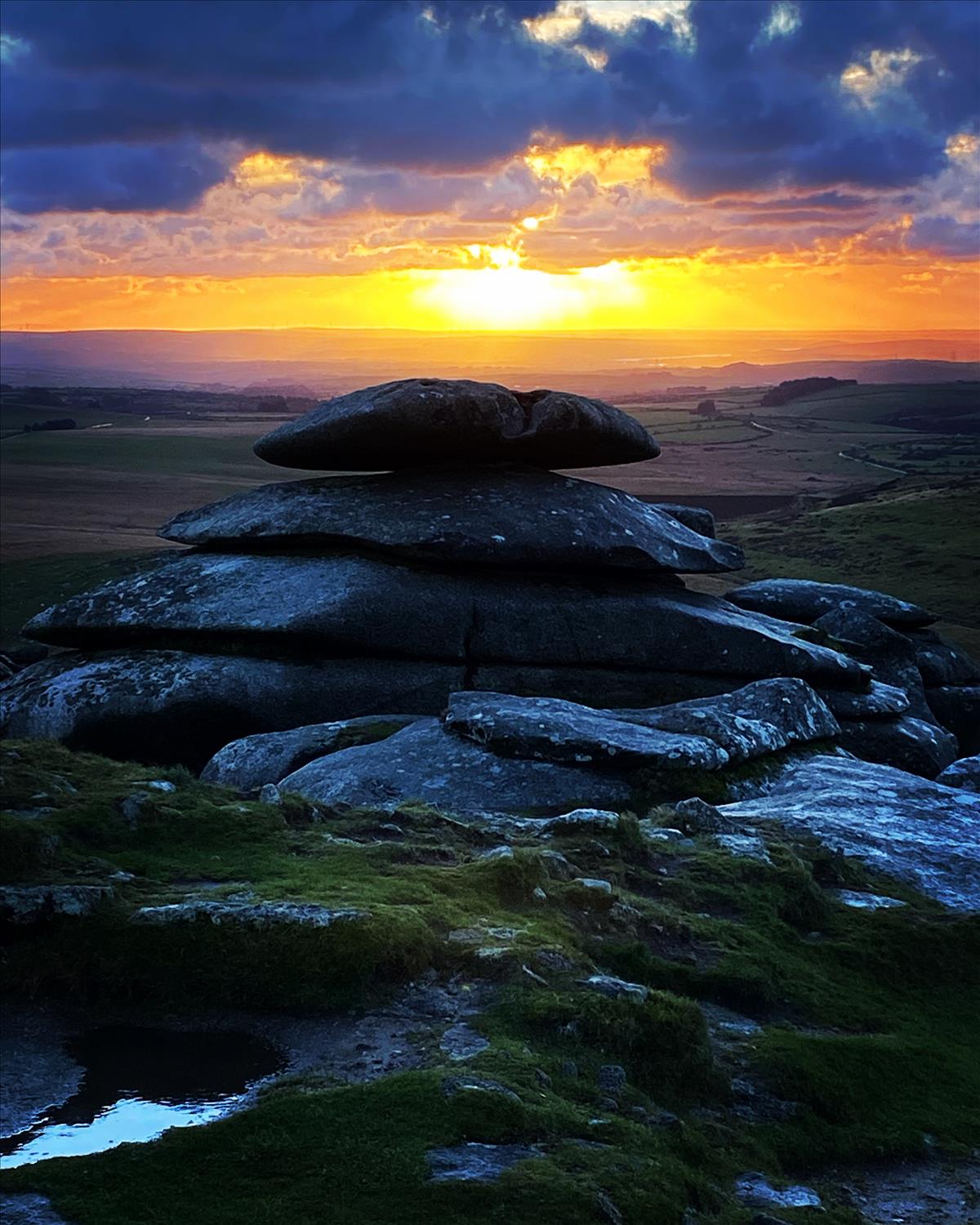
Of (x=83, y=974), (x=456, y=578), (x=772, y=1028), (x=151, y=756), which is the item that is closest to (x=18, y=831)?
(x=83, y=974)

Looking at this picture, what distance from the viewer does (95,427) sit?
199 metres

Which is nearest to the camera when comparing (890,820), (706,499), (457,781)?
(890,820)

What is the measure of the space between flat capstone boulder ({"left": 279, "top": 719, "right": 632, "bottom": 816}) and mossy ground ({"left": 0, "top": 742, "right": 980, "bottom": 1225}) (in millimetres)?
3230

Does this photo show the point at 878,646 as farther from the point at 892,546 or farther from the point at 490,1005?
the point at 892,546

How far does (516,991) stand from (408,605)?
15.7 meters

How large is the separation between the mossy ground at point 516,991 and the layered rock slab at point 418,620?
1087 centimetres

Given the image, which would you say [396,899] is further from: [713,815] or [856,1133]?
[713,815]

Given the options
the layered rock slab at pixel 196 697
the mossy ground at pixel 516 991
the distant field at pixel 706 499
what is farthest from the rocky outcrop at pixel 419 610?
the distant field at pixel 706 499

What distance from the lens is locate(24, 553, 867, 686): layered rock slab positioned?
81.6 feet

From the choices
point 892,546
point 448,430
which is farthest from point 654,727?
point 892,546

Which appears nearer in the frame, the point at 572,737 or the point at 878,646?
the point at 572,737

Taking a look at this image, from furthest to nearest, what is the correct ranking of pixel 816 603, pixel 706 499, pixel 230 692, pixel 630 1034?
pixel 706 499, pixel 816 603, pixel 230 692, pixel 630 1034

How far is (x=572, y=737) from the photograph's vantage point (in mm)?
18453

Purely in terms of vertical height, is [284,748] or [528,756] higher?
[528,756]
